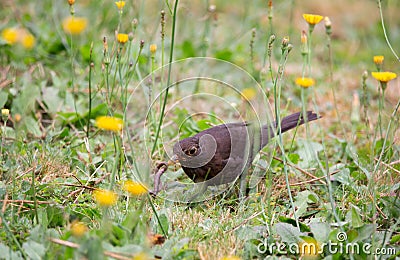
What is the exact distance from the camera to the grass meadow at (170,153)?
229 centimetres

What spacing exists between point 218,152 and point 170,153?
312 millimetres

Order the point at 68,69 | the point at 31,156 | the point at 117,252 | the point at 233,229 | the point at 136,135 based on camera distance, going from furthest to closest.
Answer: the point at 68,69, the point at 136,135, the point at 31,156, the point at 233,229, the point at 117,252

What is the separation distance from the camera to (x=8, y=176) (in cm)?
271

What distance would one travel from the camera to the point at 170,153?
3.22 m

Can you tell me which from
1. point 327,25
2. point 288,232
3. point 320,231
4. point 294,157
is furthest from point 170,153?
point 327,25

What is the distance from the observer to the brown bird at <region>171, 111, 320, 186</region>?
2.94 meters

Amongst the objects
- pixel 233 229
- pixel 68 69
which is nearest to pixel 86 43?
pixel 68 69

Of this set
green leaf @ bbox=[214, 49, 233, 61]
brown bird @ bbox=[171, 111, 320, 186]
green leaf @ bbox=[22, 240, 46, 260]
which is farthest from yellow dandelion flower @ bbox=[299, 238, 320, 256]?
green leaf @ bbox=[214, 49, 233, 61]

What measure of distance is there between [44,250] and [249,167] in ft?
4.65

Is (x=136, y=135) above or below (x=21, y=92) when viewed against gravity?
below

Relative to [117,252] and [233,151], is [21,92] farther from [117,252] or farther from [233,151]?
[117,252]

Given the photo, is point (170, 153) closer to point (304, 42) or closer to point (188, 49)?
point (304, 42)

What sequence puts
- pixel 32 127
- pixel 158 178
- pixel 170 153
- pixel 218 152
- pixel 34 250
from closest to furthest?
pixel 34 250, pixel 158 178, pixel 218 152, pixel 170 153, pixel 32 127

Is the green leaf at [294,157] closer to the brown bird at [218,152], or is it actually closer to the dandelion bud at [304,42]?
the brown bird at [218,152]
